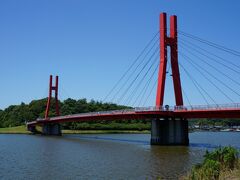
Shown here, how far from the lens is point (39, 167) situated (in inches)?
1239

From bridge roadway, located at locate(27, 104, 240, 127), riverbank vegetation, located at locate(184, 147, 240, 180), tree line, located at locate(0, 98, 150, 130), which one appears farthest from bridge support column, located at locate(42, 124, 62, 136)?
riverbank vegetation, located at locate(184, 147, 240, 180)

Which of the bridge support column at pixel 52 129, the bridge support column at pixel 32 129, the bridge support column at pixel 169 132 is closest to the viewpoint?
the bridge support column at pixel 169 132

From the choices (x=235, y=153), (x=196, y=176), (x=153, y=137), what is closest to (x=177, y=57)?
(x=153, y=137)

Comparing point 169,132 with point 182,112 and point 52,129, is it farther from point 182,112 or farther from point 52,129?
point 52,129

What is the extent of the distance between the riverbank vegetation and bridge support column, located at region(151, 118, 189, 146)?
38.4 meters

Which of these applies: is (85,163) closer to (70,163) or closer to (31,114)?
(70,163)

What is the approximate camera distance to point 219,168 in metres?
20.4

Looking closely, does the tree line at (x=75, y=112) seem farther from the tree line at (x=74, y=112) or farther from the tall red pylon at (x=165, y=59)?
the tall red pylon at (x=165, y=59)

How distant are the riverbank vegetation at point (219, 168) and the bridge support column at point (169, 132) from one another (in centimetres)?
3844

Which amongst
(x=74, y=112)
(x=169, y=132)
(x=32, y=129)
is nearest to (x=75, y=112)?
(x=74, y=112)

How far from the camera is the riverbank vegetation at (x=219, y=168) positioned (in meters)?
19.1

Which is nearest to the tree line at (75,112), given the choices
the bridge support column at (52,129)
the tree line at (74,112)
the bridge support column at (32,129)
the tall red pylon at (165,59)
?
the tree line at (74,112)

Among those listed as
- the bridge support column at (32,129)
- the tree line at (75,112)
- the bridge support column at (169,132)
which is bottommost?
the bridge support column at (169,132)

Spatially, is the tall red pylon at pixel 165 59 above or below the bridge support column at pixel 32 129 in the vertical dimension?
above
